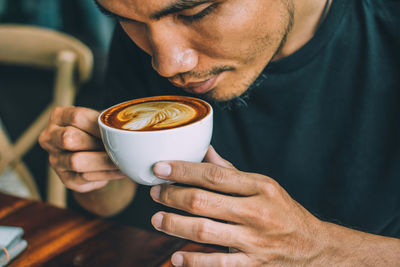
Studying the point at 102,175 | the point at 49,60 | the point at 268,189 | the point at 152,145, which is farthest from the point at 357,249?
the point at 49,60

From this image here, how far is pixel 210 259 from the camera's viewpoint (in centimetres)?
60

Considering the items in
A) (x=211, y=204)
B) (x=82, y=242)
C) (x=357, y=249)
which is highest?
(x=211, y=204)

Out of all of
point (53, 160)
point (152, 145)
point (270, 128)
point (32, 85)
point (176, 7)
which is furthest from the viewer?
point (32, 85)

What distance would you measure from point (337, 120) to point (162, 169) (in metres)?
0.69

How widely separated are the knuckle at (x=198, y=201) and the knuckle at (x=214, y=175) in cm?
3

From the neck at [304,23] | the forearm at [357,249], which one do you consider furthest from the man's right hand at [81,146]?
the neck at [304,23]

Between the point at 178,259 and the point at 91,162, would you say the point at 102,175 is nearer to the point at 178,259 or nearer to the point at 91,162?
the point at 91,162

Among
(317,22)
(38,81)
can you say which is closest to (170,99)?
(317,22)

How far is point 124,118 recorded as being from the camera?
2.26ft

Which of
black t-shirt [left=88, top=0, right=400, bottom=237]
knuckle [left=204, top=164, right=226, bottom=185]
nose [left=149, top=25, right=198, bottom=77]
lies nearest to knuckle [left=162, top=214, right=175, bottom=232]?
knuckle [left=204, top=164, right=226, bottom=185]

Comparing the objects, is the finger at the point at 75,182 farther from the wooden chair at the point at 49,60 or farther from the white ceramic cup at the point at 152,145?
the wooden chair at the point at 49,60

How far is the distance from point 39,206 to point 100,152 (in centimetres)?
29

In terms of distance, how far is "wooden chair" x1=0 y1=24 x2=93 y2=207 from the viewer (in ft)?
4.38

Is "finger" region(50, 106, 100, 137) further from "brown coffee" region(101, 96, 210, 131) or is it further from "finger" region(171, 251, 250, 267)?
"finger" region(171, 251, 250, 267)
